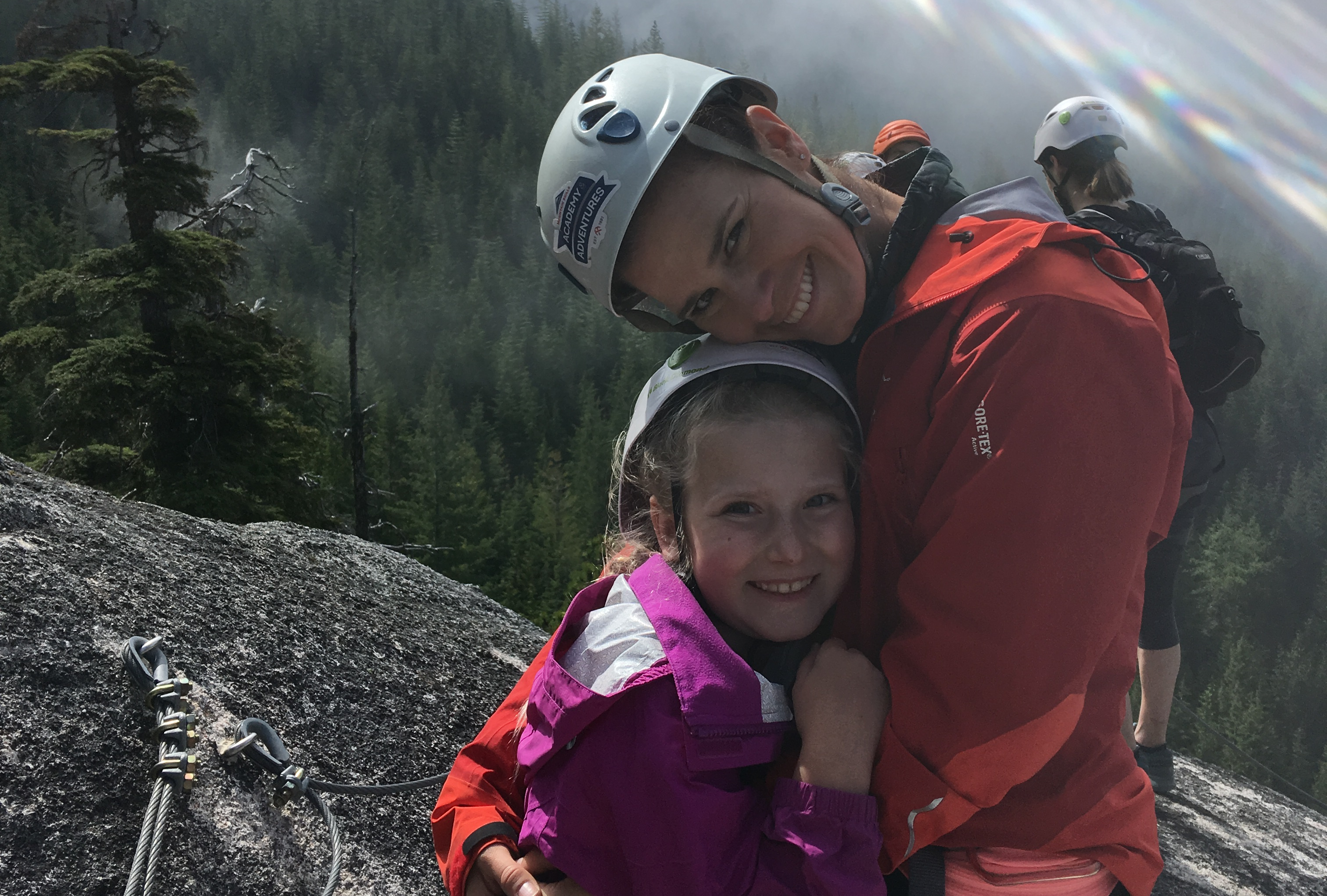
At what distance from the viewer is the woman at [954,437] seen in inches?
56.4

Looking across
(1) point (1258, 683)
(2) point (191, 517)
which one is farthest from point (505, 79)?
(2) point (191, 517)

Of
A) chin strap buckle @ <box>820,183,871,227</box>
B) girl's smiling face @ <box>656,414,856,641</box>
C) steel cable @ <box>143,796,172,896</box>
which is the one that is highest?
chin strap buckle @ <box>820,183,871,227</box>

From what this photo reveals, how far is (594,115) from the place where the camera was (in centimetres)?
205

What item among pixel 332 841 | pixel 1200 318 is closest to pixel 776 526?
pixel 332 841

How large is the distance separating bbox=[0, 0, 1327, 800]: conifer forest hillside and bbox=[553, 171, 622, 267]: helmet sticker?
85cm

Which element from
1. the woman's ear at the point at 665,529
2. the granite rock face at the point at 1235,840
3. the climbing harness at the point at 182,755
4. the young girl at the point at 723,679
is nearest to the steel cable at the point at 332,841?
the climbing harness at the point at 182,755

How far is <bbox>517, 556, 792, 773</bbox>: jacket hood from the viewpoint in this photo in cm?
159

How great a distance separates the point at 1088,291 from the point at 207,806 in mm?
2132

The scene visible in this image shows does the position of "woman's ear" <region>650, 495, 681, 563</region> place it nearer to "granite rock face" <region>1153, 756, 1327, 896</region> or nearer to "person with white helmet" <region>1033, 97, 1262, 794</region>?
"person with white helmet" <region>1033, 97, 1262, 794</region>

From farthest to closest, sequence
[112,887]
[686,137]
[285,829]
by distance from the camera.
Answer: [285,829] < [686,137] < [112,887]

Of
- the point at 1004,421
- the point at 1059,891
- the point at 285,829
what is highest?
the point at 1004,421

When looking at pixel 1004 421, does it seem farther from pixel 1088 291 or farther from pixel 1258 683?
pixel 1258 683

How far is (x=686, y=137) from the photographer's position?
76.6 inches

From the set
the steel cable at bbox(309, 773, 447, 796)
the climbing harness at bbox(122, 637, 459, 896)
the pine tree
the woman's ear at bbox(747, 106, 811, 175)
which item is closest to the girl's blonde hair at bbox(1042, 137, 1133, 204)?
the woman's ear at bbox(747, 106, 811, 175)
